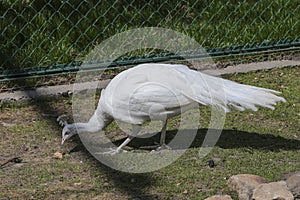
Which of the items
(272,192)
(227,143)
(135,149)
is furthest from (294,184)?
(135,149)

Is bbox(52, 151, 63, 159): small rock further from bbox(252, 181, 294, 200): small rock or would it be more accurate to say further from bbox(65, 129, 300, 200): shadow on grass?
bbox(252, 181, 294, 200): small rock

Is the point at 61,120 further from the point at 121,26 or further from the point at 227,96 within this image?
the point at 121,26

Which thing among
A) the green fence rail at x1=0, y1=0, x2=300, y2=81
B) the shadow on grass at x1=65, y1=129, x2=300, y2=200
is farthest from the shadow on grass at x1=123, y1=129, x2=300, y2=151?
the green fence rail at x1=0, y1=0, x2=300, y2=81

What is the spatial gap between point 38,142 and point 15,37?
1.68m

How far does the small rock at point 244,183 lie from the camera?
4.55 meters

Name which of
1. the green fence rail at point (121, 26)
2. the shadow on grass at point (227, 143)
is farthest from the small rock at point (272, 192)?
the green fence rail at point (121, 26)

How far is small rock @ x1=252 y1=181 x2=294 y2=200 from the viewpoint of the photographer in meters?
4.36

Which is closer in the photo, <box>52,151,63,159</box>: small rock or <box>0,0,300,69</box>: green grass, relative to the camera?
<box>52,151,63,159</box>: small rock

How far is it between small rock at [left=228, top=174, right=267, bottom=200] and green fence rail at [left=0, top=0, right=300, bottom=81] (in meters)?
2.55

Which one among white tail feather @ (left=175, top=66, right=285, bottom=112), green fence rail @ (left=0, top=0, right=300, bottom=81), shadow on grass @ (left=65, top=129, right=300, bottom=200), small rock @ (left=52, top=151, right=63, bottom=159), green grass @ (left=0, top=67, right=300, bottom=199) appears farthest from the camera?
green fence rail @ (left=0, top=0, right=300, bottom=81)

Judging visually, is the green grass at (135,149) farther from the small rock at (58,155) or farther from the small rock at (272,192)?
the small rock at (272,192)

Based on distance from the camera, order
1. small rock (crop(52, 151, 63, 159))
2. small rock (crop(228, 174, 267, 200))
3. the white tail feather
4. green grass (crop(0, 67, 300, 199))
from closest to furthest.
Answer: small rock (crop(228, 174, 267, 200)), green grass (crop(0, 67, 300, 199)), the white tail feather, small rock (crop(52, 151, 63, 159))

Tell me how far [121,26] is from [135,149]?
7.54 ft

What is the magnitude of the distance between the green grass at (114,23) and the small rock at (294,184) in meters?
2.96
